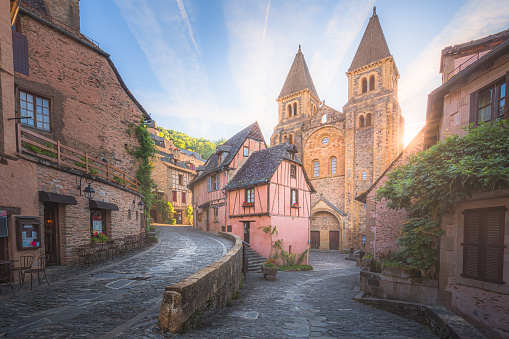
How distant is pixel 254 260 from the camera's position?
1474cm

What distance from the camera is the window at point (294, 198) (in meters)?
18.3

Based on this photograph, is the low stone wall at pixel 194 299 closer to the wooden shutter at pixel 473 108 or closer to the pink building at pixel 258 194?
the wooden shutter at pixel 473 108

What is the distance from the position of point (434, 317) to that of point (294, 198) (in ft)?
44.7

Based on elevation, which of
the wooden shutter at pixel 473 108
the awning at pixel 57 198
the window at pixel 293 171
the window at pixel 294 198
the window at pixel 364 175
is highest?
the wooden shutter at pixel 473 108

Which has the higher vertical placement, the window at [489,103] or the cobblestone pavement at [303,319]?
the window at [489,103]

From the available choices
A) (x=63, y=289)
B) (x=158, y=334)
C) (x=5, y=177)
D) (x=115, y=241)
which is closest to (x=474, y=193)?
(x=158, y=334)

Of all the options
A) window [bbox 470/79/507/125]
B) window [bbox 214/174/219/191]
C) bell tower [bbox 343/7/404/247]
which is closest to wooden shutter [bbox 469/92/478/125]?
window [bbox 470/79/507/125]

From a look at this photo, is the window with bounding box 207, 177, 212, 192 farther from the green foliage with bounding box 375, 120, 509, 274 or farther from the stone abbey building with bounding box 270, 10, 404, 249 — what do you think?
the green foliage with bounding box 375, 120, 509, 274

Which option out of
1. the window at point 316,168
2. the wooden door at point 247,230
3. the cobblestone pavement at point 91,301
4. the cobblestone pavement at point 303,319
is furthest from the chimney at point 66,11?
the window at point 316,168

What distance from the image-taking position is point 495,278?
5266 millimetres

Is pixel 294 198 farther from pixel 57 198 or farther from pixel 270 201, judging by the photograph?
pixel 57 198

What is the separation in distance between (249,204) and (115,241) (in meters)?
8.42

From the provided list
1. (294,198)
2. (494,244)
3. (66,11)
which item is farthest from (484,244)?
(66,11)

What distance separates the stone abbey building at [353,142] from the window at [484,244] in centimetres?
1948
